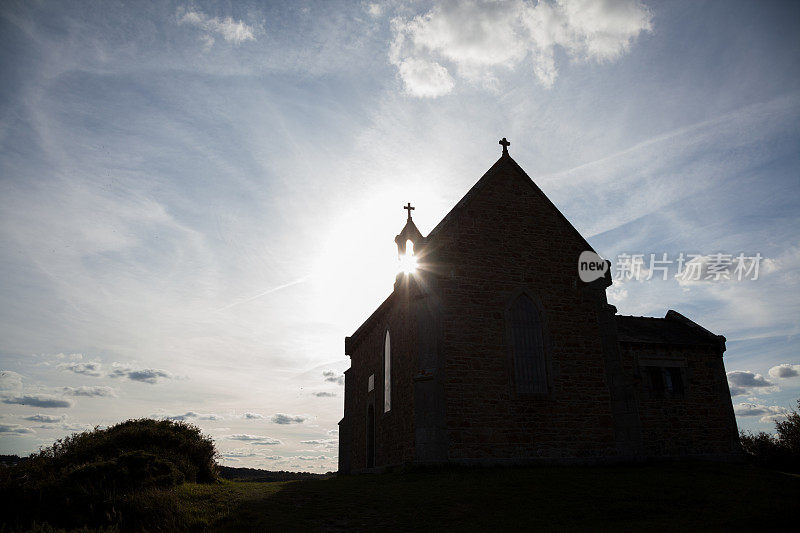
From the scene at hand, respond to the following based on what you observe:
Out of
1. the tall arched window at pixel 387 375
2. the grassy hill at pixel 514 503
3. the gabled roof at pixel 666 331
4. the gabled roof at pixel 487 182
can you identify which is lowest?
the grassy hill at pixel 514 503

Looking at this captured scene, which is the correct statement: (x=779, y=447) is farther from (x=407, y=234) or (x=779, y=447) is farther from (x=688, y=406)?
(x=407, y=234)

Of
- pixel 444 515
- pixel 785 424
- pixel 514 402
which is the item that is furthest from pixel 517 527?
pixel 785 424

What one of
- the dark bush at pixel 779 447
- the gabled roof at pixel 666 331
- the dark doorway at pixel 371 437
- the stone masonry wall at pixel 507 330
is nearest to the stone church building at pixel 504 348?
the stone masonry wall at pixel 507 330

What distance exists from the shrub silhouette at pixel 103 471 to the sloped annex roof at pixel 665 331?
18520 mm

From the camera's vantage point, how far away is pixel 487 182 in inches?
735

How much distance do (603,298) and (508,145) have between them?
6802mm

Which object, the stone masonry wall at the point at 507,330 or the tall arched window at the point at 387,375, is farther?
the tall arched window at the point at 387,375

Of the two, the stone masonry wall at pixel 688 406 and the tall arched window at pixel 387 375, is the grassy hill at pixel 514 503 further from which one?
the stone masonry wall at pixel 688 406

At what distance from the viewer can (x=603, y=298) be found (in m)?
18.7

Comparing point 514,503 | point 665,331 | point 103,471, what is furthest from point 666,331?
point 103,471

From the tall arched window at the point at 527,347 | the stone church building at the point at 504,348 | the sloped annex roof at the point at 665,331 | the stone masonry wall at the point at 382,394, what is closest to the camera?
the stone church building at the point at 504,348

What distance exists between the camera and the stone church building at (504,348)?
52.1 ft

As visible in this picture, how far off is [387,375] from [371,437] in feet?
12.8

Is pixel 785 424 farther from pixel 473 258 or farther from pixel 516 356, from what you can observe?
pixel 473 258
